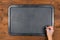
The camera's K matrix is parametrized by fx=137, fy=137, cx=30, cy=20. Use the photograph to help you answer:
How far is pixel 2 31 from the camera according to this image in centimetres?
200

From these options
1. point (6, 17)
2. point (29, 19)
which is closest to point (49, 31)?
point (29, 19)

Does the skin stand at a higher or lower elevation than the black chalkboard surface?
lower

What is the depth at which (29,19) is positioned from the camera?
199 centimetres

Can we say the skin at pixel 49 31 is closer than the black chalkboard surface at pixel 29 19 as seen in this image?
Yes

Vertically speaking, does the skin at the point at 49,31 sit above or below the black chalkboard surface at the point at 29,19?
below

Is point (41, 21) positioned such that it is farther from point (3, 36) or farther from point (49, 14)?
point (3, 36)

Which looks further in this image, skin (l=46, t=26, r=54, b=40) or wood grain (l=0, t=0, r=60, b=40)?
wood grain (l=0, t=0, r=60, b=40)

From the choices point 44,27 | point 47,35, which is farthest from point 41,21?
point 47,35

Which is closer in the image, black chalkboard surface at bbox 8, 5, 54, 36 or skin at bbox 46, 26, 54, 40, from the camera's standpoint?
skin at bbox 46, 26, 54, 40

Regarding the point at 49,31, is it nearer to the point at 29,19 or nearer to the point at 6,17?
the point at 29,19

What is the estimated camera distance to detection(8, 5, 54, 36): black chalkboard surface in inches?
77.7

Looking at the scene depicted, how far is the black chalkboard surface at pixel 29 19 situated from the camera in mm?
1975

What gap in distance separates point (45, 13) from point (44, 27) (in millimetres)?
202

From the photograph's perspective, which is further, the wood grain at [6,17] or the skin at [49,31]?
the wood grain at [6,17]
